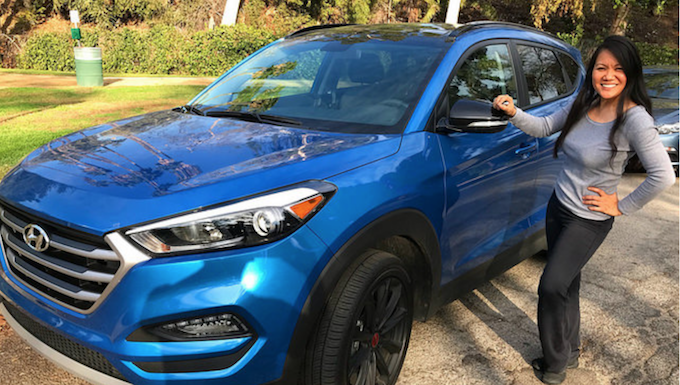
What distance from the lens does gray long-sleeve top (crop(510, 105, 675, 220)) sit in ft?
8.59

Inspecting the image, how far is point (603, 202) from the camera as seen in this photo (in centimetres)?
280

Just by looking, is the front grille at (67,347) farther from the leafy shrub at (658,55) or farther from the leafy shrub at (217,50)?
the leafy shrub at (658,55)

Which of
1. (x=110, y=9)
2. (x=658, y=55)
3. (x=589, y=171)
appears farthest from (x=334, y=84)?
(x=110, y=9)

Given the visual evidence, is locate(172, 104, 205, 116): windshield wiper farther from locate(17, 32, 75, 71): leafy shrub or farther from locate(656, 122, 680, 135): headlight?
locate(17, 32, 75, 71): leafy shrub

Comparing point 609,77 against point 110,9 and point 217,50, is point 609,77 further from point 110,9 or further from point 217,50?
point 110,9

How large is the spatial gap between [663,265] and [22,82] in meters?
16.7

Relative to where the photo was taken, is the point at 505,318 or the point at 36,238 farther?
the point at 505,318

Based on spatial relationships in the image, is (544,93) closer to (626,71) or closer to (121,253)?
(626,71)

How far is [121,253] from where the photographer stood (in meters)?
2.00

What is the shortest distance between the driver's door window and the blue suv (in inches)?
0.6

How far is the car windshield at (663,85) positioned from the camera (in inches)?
357

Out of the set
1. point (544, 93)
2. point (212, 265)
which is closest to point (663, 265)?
point (544, 93)

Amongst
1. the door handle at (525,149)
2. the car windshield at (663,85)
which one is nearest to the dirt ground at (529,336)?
the door handle at (525,149)

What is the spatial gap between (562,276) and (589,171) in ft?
1.79
